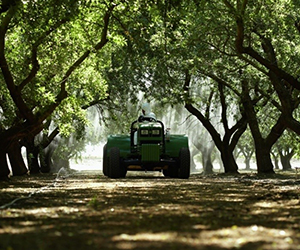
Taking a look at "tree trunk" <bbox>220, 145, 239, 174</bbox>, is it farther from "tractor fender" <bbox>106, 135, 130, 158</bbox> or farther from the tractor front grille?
the tractor front grille

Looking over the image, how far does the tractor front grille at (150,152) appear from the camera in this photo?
78.1 ft

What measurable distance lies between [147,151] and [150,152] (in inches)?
4.9

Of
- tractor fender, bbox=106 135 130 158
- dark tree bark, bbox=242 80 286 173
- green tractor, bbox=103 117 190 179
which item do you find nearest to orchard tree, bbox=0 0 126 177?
tractor fender, bbox=106 135 130 158

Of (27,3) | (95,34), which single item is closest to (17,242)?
(27,3)

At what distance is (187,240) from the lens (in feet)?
19.8

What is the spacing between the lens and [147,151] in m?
23.8

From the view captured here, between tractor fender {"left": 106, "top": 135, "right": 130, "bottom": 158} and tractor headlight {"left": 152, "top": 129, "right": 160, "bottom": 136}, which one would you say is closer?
tractor headlight {"left": 152, "top": 129, "right": 160, "bottom": 136}

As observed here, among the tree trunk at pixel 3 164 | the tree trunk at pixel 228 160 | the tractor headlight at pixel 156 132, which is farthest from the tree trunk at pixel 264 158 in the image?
the tree trunk at pixel 3 164

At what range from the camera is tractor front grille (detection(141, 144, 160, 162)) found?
23.8 metres

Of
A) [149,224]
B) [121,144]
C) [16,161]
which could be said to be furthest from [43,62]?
[149,224]

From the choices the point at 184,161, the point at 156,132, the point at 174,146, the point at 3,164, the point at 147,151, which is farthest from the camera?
the point at 174,146

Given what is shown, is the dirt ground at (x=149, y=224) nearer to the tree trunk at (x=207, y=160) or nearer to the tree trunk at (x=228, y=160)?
the tree trunk at (x=228, y=160)

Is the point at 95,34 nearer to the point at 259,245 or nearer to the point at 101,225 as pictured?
the point at 101,225

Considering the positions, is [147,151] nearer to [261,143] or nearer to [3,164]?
[3,164]
